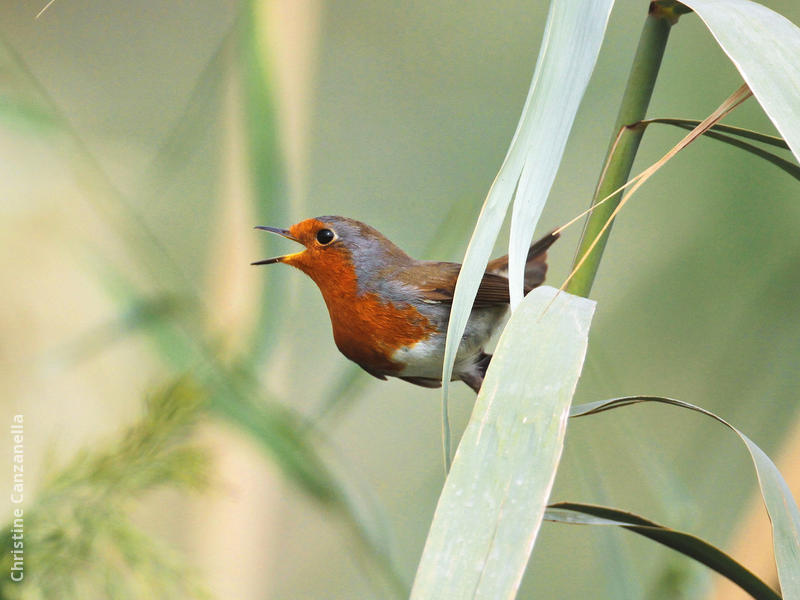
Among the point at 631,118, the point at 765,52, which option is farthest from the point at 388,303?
the point at 765,52

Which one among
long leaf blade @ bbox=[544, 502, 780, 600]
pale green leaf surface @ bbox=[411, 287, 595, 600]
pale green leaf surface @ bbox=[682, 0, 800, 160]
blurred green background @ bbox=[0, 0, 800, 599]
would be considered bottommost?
blurred green background @ bbox=[0, 0, 800, 599]

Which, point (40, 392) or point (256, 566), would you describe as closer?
point (256, 566)

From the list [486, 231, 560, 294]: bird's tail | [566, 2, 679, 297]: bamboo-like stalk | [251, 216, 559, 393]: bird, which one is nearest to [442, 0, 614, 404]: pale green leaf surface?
[566, 2, 679, 297]: bamboo-like stalk

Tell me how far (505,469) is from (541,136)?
0.15 metres

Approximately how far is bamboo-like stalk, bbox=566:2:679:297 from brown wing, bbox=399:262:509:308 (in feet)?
0.93

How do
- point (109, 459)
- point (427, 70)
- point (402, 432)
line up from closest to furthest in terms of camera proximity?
point (109, 459), point (402, 432), point (427, 70)

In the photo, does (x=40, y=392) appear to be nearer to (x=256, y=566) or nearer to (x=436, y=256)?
(x=256, y=566)

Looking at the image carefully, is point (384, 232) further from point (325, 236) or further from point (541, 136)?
point (541, 136)

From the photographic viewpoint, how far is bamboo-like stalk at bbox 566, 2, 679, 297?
43cm

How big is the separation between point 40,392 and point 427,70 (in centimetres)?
89

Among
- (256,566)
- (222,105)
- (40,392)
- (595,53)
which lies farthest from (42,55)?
(595,53)

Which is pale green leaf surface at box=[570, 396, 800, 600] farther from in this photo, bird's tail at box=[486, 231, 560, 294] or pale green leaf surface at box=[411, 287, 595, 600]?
bird's tail at box=[486, 231, 560, 294]

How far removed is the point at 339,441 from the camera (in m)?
1.33

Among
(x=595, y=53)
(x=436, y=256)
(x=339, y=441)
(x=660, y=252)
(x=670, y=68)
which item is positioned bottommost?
(x=339, y=441)
